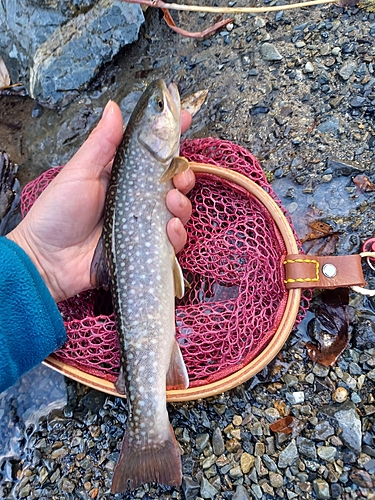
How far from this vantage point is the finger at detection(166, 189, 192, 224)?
267 centimetres

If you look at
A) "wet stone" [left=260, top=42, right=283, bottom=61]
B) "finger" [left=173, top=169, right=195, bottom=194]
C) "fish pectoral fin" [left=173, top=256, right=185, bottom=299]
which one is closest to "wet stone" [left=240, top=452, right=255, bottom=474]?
"fish pectoral fin" [left=173, top=256, right=185, bottom=299]

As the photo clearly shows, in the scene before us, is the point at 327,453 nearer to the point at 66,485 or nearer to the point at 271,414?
the point at 271,414

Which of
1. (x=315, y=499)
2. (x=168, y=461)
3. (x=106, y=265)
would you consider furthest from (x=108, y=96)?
(x=315, y=499)

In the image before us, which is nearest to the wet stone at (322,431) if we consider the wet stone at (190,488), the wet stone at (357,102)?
the wet stone at (190,488)

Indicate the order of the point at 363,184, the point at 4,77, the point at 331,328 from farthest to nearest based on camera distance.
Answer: the point at 4,77 → the point at 363,184 → the point at 331,328

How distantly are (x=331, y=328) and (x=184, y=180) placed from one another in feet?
4.24

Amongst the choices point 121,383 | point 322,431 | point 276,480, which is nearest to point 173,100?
point 121,383

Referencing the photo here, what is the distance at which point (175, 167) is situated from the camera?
8.77 feet

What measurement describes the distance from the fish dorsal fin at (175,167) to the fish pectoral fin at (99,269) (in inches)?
20.9

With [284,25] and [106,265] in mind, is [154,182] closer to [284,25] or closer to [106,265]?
[106,265]

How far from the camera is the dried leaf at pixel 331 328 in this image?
9.12 feet

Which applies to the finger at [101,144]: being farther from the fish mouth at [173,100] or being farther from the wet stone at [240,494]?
the wet stone at [240,494]

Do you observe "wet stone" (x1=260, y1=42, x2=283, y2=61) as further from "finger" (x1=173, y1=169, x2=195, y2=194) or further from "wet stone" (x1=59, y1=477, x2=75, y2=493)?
"wet stone" (x1=59, y1=477, x2=75, y2=493)

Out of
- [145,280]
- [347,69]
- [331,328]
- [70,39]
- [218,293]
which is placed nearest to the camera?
[145,280]
